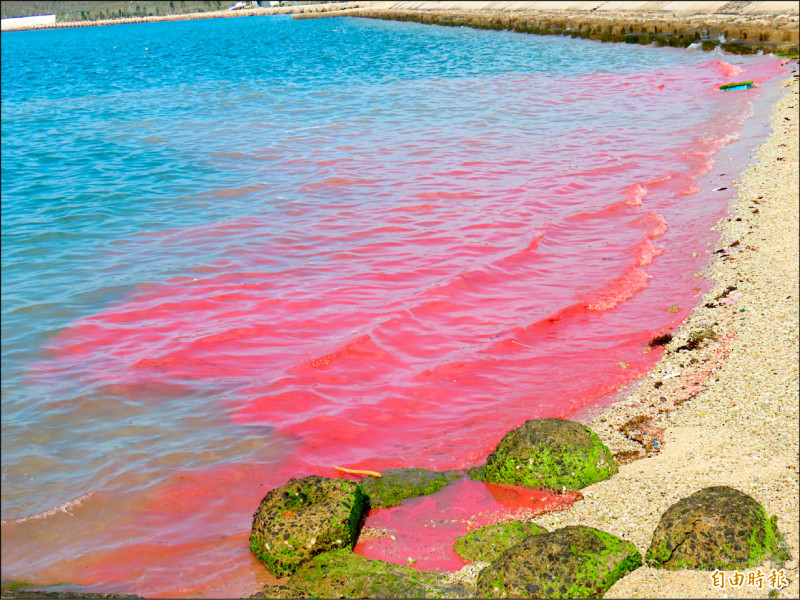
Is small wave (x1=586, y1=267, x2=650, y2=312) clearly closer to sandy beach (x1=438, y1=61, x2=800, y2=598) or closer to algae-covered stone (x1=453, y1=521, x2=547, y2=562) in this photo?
sandy beach (x1=438, y1=61, x2=800, y2=598)

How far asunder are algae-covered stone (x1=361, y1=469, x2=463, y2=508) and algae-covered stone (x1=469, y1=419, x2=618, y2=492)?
28 cm

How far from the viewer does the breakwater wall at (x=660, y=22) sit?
Answer: 1218 inches

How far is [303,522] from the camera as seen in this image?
15.0 ft

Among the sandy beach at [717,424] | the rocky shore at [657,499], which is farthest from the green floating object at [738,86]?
the rocky shore at [657,499]

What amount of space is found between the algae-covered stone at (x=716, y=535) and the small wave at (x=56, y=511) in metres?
4.32

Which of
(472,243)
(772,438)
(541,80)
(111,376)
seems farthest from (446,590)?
(541,80)

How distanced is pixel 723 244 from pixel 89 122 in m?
20.6

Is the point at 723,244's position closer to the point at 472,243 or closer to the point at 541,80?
the point at 472,243

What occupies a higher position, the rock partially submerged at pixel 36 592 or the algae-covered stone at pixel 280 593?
the algae-covered stone at pixel 280 593

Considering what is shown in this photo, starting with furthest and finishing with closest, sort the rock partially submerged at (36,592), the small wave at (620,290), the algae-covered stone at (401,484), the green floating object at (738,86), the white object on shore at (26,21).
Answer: the white object on shore at (26,21), the green floating object at (738,86), the small wave at (620,290), the algae-covered stone at (401,484), the rock partially submerged at (36,592)

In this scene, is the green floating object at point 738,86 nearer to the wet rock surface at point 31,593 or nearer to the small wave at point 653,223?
the small wave at point 653,223

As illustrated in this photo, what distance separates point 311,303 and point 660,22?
3770 centimetres

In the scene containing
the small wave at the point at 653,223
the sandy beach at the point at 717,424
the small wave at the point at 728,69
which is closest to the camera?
the sandy beach at the point at 717,424

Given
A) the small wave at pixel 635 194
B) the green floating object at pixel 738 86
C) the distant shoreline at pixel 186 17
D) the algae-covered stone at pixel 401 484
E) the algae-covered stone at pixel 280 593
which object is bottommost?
the algae-covered stone at pixel 401 484
